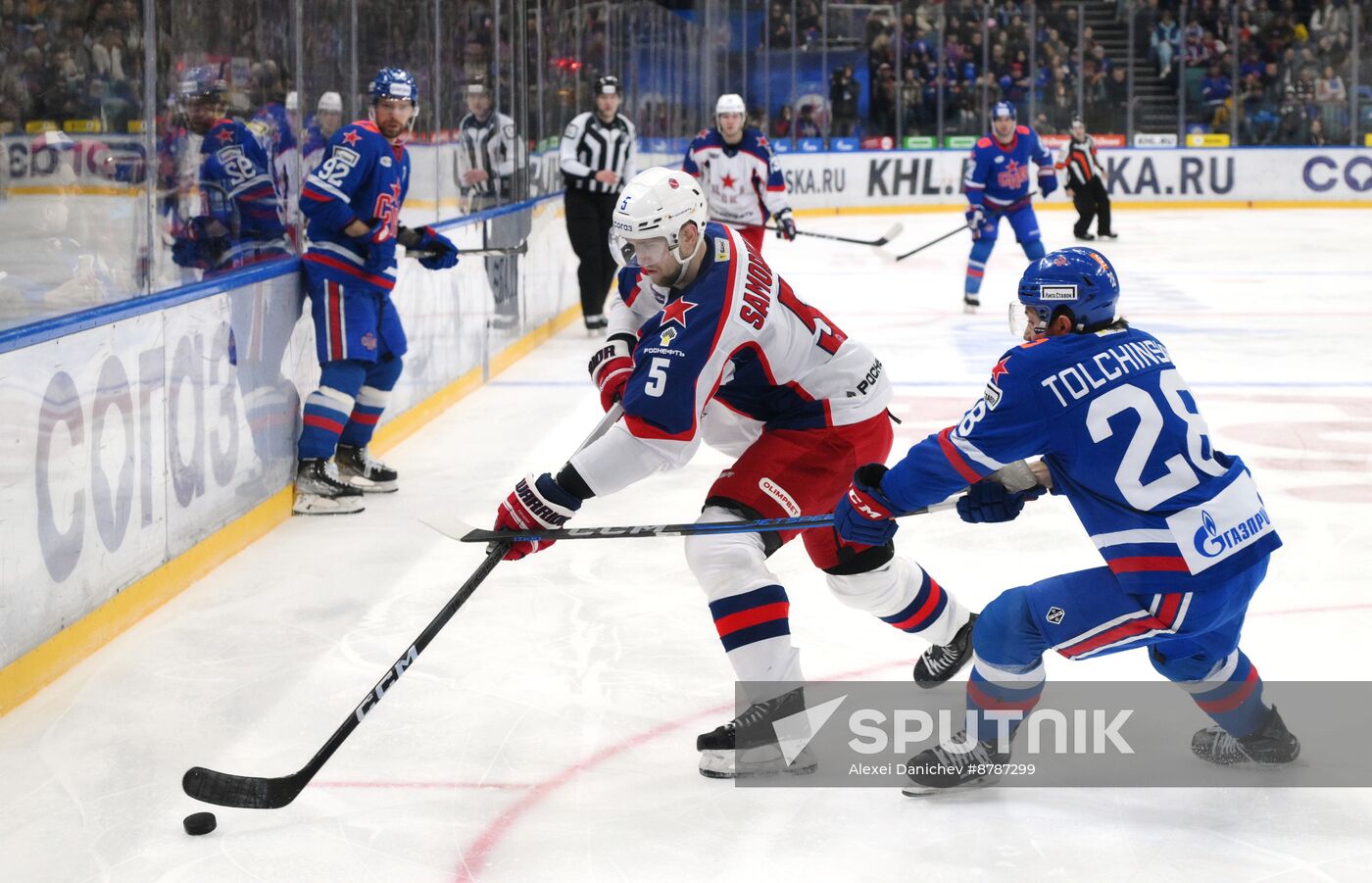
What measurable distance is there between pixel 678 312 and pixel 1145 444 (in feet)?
2.49

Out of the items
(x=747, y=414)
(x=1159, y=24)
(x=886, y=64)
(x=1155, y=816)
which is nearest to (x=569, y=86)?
(x=747, y=414)

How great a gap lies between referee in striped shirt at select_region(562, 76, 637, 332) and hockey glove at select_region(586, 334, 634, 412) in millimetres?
5452

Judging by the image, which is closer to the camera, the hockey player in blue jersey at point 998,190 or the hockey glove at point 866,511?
the hockey glove at point 866,511

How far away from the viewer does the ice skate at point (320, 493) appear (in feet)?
15.4

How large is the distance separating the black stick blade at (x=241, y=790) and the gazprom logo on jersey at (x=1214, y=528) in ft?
4.70

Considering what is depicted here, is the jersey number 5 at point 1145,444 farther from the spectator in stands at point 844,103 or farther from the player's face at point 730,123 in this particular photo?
the spectator in stands at point 844,103

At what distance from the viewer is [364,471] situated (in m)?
4.98

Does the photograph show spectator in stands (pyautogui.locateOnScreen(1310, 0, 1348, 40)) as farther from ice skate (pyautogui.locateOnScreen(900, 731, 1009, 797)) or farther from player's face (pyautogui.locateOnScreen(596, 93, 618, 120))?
ice skate (pyautogui.locateOnScreen(900, 731, 1009, 797))

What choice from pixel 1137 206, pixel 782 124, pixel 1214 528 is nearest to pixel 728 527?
pixel 1214 528

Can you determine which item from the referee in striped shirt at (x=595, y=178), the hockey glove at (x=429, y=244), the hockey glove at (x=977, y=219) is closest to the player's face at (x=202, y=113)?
the hockey glove at (x=429, y=244)

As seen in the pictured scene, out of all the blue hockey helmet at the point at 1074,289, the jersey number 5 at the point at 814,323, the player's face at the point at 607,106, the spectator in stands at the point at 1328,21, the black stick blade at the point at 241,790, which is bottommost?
the black stick blade at the point at 241,790

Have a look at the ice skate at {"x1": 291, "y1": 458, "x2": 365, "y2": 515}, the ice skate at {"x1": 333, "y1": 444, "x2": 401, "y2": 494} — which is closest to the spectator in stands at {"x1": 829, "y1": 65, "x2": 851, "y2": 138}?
the ice skate at {"x1": 333, "y1": 444, "x2": 401, "y2": 494}

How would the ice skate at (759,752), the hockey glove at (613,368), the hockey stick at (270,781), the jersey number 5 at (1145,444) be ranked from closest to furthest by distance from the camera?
the jersey number 5 at (1145,444)
the hockey stick at (270,781)
the ice skate at (759,752)
the hockey glove at (613,368)

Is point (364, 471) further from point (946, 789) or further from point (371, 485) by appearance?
point (946, 789)
